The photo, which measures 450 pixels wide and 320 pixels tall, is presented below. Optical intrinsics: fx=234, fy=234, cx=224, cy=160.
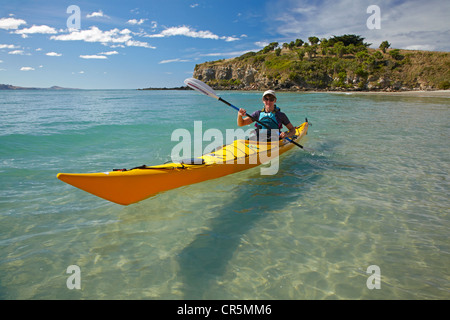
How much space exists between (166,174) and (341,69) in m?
81.7

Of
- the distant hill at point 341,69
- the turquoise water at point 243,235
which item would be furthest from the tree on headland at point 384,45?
the turquoise water at point 243,235

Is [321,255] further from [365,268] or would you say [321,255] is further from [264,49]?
[264,49]

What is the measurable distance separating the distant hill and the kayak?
6392 centimetres

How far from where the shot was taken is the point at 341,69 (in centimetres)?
7162

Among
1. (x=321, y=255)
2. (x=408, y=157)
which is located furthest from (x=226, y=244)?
(x=408, y=157)

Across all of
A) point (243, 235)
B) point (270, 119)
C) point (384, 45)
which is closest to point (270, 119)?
point (270, 119)

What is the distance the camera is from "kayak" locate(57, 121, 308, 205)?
351 cm

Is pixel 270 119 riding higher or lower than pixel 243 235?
higher

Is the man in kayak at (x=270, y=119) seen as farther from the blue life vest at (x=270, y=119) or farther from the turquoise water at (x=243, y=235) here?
the turquoise water at (x=243, y=235)

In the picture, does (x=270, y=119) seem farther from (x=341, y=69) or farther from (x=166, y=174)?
(x=341, y=69)

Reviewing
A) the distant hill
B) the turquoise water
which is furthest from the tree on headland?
the turquoise water

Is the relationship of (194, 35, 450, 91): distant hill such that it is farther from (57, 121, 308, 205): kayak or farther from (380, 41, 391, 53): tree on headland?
(57, 121, 308, 205): kayak

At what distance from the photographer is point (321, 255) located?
313 centimetres
